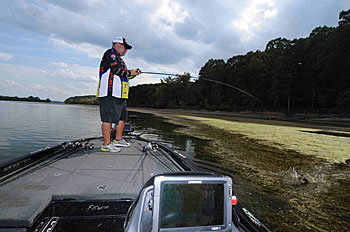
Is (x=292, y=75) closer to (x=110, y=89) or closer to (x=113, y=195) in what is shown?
(x=110, y=89)

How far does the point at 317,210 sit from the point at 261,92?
53.3 metres

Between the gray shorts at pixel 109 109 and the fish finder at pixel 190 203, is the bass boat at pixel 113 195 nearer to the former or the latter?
the fish finder at pixel 190 203

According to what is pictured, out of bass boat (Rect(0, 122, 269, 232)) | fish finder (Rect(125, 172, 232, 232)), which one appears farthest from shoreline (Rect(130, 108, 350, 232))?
fish finder (Rect(125, 172, 232, 232))

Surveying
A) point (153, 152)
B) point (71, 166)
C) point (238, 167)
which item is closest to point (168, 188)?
point (71, 166)

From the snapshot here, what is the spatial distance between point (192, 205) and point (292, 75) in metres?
46.0

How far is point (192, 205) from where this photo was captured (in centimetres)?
117

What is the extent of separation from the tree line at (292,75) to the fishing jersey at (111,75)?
40.0 ft

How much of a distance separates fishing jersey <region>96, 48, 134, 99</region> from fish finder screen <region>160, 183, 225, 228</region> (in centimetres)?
282

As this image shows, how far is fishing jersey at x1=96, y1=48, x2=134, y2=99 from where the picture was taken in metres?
3.55

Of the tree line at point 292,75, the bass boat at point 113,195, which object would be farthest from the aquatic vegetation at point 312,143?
the bass boat at point 113,195

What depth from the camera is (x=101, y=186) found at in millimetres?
2137

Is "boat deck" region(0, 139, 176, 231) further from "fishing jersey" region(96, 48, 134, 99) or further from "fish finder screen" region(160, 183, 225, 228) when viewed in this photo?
"fishing jersey" region(96, 48, 134, 99)

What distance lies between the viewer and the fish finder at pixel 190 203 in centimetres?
111

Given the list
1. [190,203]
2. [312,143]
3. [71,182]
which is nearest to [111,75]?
[71,182]
